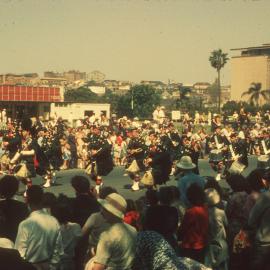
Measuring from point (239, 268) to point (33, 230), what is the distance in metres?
2.69

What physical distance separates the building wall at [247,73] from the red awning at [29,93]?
211ft

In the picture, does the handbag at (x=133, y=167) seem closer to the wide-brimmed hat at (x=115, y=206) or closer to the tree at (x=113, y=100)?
the wide-brimmed hat at (x=115, y=206)

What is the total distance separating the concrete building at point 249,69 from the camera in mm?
124375

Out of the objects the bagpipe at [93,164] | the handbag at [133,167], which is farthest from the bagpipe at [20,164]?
the handbag at [133,167]

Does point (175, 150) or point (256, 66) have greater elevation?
point (256, 66)

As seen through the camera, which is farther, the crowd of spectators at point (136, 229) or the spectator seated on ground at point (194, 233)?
the spectator seated on ground at point (194, 233)

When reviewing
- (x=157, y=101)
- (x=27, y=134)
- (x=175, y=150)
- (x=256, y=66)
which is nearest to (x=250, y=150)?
(x=175, y=150)

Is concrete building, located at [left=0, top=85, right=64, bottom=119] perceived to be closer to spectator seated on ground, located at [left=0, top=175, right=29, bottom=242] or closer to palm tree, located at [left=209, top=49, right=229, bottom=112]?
palm tree, located at [left=209, top=49, right=229, bottom=112]

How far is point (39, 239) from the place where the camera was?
5.93 m

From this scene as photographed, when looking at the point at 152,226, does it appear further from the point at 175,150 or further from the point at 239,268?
the point at 175,150

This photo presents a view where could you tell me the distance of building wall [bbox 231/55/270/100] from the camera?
124231 millimetres

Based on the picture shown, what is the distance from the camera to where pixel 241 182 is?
879 cm

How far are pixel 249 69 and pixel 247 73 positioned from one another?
935 millimetres

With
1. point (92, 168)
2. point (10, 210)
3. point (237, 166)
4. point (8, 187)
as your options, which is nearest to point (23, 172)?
point (92, 168)
